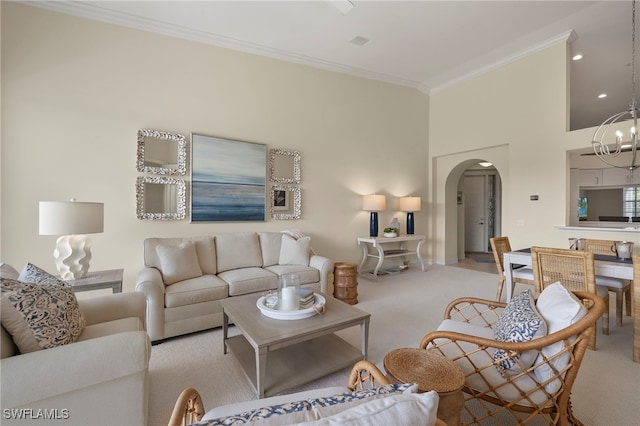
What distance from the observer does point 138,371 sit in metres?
1.30

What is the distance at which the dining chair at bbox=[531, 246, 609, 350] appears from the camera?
7.76ft

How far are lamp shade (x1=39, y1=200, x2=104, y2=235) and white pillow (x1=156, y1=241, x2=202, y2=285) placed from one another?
69cm

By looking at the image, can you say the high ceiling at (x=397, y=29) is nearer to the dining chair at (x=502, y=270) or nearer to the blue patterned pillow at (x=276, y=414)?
the dining chair at (x=502, y=270)

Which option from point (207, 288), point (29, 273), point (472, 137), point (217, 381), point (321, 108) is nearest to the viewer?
point (29, 273)

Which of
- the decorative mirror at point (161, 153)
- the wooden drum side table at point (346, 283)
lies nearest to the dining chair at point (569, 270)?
the wooden drum side table at point (346, 283)

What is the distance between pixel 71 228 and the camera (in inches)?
91.6

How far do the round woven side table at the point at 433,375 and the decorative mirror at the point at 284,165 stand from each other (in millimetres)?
3373

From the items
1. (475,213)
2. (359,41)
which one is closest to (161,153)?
(359,41)

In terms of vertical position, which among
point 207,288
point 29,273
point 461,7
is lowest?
point 207,288

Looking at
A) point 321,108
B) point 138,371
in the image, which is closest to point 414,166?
point 321,108

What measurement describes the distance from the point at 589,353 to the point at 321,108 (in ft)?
14.5

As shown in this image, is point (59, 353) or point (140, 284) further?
point (140, 284)

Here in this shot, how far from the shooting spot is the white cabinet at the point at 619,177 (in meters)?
6.50

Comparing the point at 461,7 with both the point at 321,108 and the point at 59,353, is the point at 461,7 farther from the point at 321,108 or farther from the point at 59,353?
the point at 59,353
